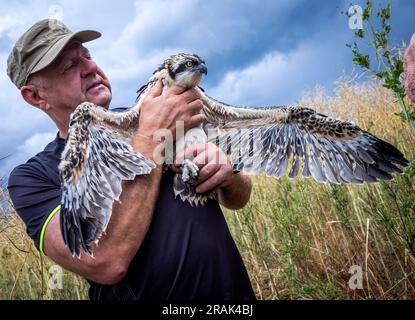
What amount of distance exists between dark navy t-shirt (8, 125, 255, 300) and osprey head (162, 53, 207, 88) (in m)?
0.43

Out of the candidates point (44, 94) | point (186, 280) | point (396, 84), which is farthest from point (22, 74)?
point (396, 84)

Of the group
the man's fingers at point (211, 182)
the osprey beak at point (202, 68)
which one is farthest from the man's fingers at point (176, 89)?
the man's fingers at point (211, 182)

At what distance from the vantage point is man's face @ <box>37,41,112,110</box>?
2324mm

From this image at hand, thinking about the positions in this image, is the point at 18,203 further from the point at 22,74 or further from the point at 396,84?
the point at 396,84

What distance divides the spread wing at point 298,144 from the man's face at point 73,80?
652mm

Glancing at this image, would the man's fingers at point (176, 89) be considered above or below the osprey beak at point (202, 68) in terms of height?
below

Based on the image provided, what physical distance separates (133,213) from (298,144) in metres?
0.95

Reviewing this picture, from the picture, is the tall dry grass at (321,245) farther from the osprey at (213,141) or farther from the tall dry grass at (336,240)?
the osprey at (213,141)

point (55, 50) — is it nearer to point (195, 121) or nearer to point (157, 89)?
point (157, 89)

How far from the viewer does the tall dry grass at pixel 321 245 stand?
9.70 feet

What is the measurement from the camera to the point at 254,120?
223cm

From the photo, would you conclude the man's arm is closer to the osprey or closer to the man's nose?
the osprey

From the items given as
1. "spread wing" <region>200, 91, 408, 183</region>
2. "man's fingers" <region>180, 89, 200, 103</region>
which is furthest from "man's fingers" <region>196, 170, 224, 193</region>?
"man's fingers" <region>180, 89, 200, 103</region>
